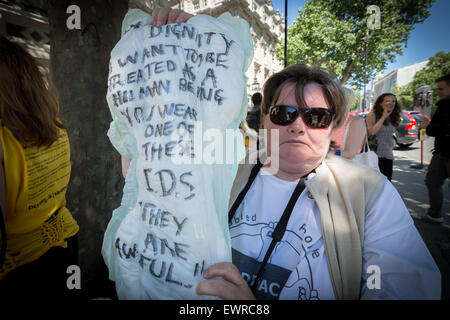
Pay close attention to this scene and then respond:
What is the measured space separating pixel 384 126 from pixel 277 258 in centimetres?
388

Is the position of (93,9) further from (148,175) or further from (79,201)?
(148,175)

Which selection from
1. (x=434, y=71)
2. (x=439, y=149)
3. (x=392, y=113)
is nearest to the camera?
(x=439, y=149)

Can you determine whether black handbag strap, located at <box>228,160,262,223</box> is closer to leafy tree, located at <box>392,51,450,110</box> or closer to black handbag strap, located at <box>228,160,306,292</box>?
black handbag strap, located at <box>228,160,306,292</box>

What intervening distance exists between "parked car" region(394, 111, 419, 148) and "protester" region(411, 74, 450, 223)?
8434mm

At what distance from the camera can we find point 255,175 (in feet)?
4.45

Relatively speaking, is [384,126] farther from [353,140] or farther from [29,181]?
[29,181]

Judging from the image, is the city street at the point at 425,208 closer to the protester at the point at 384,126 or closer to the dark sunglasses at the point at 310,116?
the protester at the point at 384,126

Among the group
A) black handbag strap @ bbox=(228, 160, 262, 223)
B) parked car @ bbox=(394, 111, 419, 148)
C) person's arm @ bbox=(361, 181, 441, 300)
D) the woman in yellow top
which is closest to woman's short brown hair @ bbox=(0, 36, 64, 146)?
the woman in yellow top

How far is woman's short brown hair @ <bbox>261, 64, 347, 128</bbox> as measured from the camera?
1283 millimetres

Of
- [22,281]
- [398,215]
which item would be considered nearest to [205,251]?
[398,215]

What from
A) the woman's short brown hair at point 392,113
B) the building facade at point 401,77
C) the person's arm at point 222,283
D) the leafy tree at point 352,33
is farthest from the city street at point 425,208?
the building facade at point 401,77

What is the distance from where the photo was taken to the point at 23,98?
1280 mm

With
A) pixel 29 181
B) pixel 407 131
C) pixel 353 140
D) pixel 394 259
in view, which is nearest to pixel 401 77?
pixel 407 131

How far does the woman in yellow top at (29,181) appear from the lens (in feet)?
3.86
